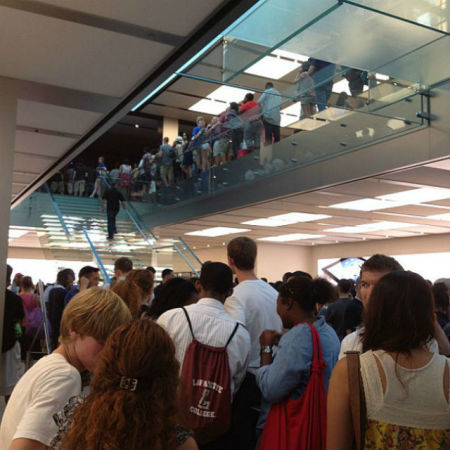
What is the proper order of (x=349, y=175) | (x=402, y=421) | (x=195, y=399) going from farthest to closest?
1. (x=349, y=175)
2. (x=195, y=399)
3. (x=402, y=421)

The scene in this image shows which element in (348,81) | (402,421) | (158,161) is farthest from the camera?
(158,161)

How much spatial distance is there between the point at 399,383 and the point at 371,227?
1490 centimetres

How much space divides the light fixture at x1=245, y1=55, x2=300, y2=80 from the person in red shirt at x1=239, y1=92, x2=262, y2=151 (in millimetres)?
2078

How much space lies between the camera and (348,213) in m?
13.7

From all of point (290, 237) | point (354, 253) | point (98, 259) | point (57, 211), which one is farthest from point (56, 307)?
point (354, 253)

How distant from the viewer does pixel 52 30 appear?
144 inches

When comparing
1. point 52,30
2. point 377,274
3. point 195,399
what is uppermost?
point 52,30

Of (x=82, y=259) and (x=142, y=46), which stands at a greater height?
(x=142, y=46)

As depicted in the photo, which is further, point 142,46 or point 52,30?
point 142,46

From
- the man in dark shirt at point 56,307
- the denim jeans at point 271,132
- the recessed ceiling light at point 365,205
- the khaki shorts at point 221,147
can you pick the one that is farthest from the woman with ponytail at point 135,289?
the khaki shorts at point 221,147

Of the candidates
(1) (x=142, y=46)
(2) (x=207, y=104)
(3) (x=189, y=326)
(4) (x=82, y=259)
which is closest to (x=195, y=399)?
(3) (x=189, y=326)

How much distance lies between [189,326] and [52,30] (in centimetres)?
227

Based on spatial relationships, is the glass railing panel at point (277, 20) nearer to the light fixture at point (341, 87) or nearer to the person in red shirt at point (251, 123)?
the light fixture at point (341, 87)

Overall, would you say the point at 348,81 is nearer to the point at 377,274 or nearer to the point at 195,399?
the point at 377,274
